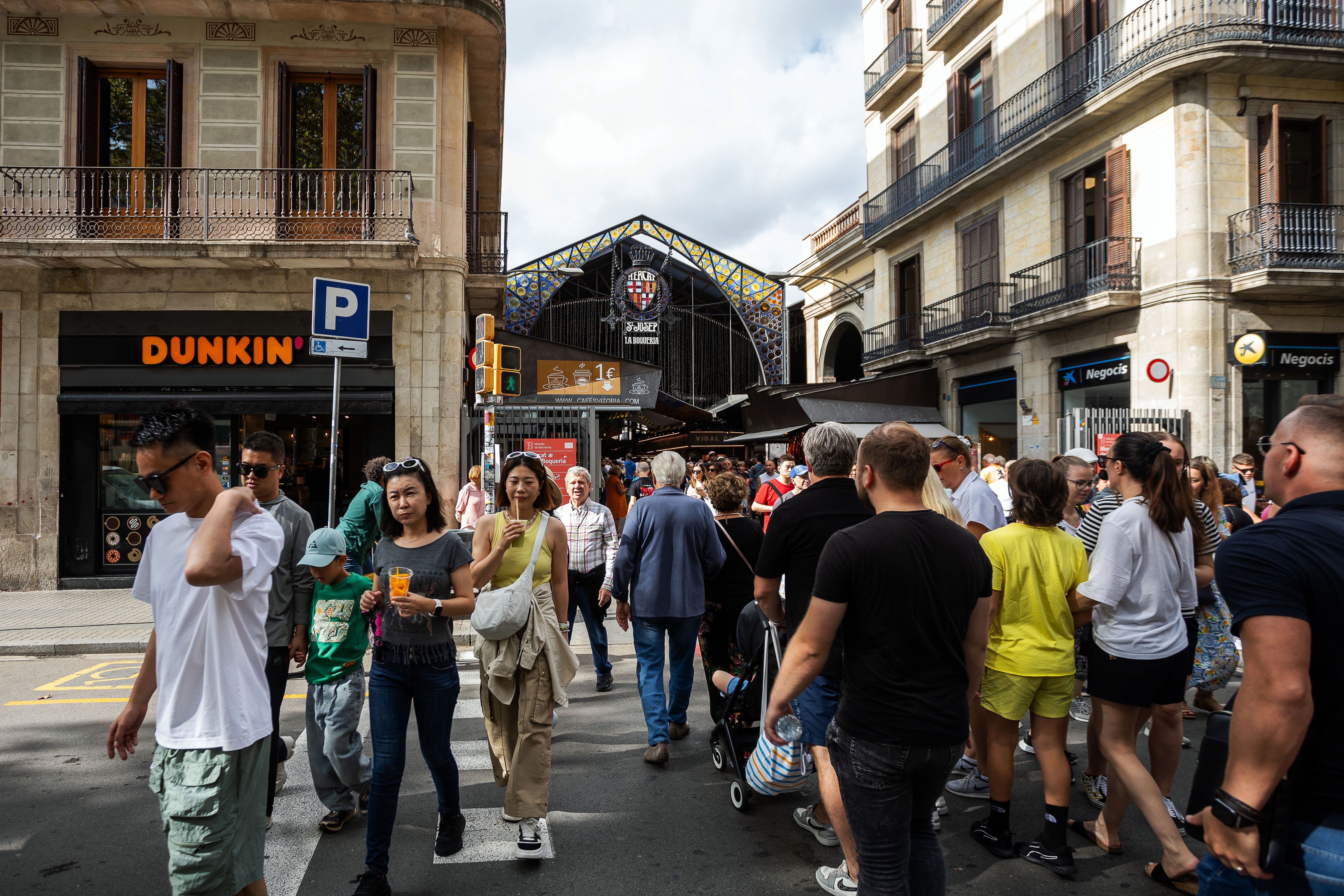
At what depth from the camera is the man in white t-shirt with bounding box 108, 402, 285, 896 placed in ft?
8.18

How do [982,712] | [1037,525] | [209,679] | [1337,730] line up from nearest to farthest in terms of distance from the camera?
[1337,730] → [209,679] → [1037,525] → [982,712]

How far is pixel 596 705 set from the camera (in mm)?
6293

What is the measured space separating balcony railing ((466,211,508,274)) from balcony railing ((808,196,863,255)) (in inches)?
577

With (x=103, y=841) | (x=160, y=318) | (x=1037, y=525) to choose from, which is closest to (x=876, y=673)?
(x=1037, y=525)

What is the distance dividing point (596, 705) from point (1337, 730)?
16.6 feet

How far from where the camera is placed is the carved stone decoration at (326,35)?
12.3 metres

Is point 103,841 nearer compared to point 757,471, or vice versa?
point 103,841

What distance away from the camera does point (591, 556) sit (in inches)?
267

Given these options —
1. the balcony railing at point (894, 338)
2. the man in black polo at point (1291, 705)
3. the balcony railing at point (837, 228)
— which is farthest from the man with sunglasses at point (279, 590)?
the balcony railing at point (837, 228)

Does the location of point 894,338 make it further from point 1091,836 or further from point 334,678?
point 334,678

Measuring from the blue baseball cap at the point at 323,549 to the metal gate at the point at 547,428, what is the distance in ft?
29.4

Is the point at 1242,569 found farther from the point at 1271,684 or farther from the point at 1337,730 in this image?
the point at 1337,730

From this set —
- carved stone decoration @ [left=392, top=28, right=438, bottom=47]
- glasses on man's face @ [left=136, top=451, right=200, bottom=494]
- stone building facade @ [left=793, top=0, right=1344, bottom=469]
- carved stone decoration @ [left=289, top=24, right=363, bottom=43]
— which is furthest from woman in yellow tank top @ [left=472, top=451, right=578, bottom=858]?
stone building facade @ [left=793, top=0, right=1344, bottom=469]

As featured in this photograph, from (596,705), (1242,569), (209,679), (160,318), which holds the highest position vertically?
(160,318)
